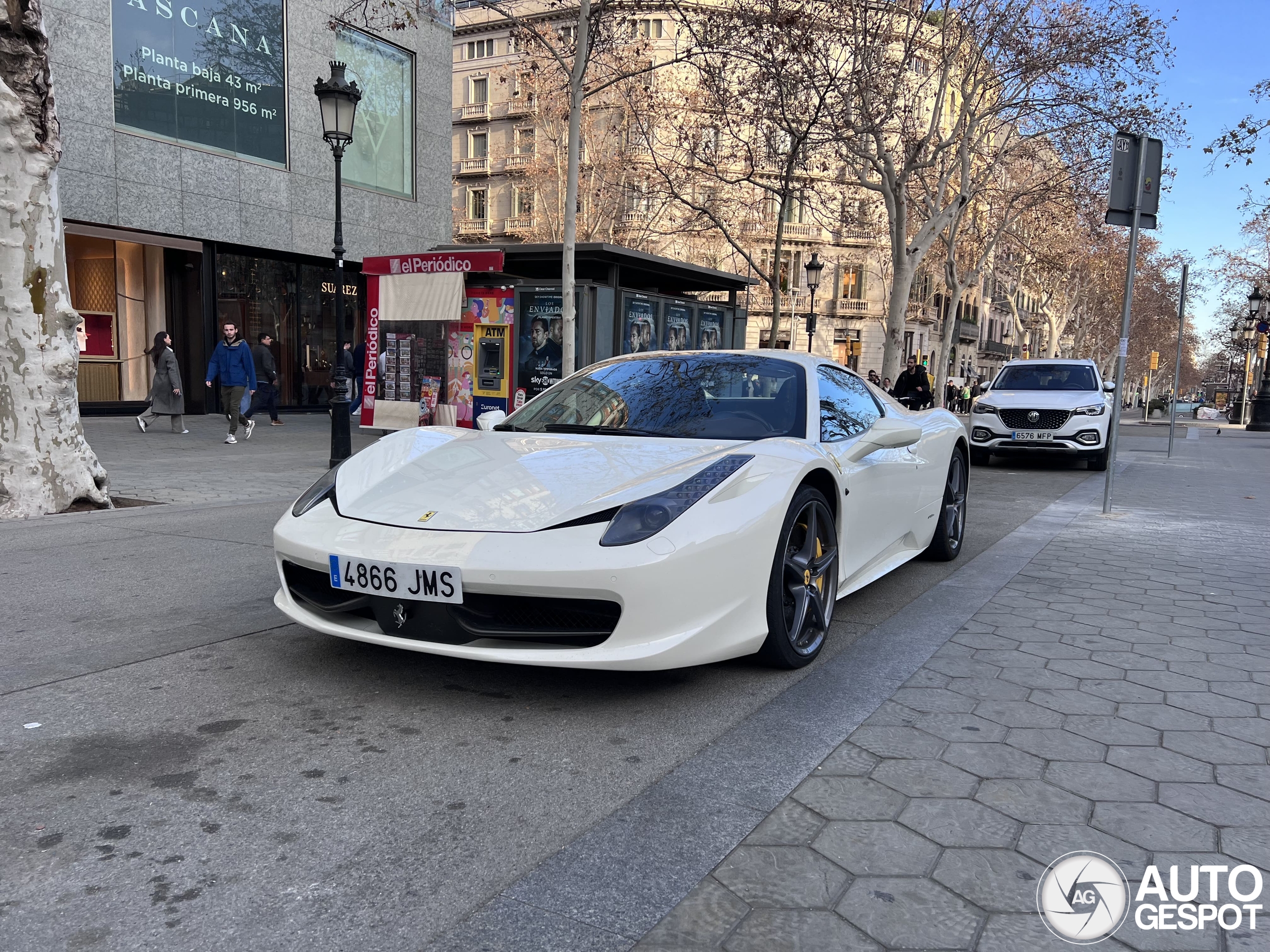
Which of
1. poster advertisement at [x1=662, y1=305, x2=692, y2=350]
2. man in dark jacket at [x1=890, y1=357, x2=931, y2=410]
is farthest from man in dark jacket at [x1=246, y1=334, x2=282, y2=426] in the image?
man in dark jacket at [x1=890, y1=357, x2=931, y2=410]

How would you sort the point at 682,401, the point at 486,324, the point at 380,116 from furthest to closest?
the point at 380,116 → the point at 486,324 → the point at 682,401

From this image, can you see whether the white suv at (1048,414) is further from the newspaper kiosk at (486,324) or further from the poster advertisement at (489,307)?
the poster advertisement at (489,307)

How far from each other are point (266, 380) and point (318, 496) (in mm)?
14769

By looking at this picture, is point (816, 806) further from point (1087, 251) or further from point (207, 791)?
point (1087, 251)

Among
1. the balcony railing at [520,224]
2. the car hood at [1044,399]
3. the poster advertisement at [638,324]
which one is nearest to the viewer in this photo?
the car hood at [1044,399]

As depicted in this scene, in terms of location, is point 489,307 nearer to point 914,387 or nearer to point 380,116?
point 914,387

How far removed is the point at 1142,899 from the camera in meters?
2.08

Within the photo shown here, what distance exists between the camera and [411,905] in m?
1.95

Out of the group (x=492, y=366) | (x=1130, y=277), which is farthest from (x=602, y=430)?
(x=492, y=366)

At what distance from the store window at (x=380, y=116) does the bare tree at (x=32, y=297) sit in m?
13.2

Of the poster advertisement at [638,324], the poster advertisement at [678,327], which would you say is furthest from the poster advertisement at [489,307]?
the poster advertisement at [678,327]

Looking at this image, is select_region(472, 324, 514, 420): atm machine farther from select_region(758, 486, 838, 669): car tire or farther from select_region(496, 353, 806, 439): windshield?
select_region(758, 486, 838, 669): car tire

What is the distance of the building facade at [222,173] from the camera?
50.0 ft

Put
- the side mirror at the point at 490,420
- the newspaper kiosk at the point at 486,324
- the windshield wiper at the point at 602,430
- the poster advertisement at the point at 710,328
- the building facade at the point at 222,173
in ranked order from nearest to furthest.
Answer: the windshield wiper at the point at 602,430 → the side mirror at the point at 490,420 → the newspaper kiosk at the point at 486,324 → the building facade at the point at 222,173 → the poster advertisement at the point at 710,328
